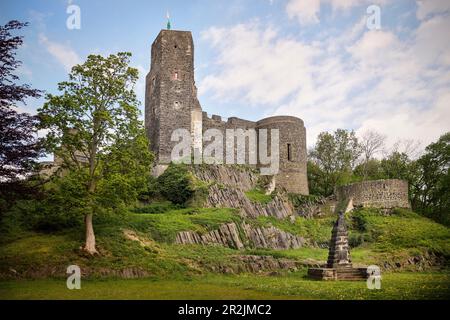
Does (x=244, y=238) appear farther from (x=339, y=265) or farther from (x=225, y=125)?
(x=225, y=125)

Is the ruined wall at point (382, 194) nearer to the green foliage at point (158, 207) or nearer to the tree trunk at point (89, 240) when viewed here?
the green foliage at point (158, 207)

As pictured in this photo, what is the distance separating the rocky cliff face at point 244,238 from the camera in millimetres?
23484

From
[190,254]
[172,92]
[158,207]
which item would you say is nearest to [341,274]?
[190,254]

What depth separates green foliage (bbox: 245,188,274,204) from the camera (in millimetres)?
33872

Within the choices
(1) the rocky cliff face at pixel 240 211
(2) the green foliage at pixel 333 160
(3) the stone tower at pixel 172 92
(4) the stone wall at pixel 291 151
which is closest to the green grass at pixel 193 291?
(1) the rocky cliff face at pixel 240 211

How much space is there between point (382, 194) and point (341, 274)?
2314 centimetres

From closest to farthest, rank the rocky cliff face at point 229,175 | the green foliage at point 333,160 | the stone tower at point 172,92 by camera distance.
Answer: the rocky cliff face at point 229,175, the stone tower at point 172,92, the green foliage at point 333,160

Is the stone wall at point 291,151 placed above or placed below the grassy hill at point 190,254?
above

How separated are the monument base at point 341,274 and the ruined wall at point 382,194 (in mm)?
22524

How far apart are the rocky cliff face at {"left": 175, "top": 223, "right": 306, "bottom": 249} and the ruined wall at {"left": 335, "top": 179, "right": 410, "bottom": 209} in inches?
461

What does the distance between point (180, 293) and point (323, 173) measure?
130 ft

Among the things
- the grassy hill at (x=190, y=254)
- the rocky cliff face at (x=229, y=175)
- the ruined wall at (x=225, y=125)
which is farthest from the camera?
the ruined wall at (x=225, y=125)
